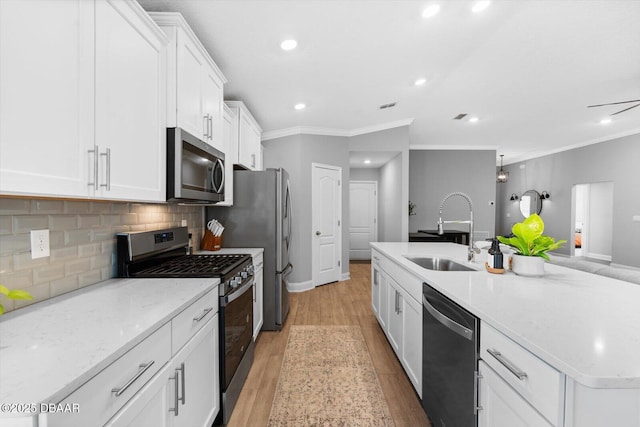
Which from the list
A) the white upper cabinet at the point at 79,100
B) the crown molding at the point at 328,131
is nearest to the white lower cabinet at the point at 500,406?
the white upper cabinet at the point at 79,100

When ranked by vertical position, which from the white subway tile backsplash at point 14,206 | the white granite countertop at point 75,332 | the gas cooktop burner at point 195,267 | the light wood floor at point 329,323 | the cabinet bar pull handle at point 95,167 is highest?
the cabinet bar pull handle at point 95,167

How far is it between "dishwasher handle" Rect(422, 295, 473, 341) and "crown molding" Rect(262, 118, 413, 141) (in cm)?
374

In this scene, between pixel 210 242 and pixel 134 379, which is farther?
pixel 210 242

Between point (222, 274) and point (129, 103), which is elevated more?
point (129, 103)

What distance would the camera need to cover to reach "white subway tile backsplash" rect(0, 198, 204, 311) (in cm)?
111

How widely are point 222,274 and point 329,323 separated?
1985mm

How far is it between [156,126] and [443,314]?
183cm

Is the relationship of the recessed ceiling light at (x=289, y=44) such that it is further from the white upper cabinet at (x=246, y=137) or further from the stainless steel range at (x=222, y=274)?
the stainless steel range at (x=222, y=274)

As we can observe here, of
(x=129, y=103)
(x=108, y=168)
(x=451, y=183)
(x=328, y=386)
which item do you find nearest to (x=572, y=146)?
(x=451, y=183)

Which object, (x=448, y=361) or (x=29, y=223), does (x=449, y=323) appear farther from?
(x=29, y=223)

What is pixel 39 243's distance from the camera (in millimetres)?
1219

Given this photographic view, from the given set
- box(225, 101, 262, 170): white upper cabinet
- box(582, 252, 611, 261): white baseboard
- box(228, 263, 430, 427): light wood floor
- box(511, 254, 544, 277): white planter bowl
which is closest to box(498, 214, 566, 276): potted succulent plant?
box(511, 254, 544, 277): white planter bowl

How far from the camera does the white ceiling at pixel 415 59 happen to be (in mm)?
2119

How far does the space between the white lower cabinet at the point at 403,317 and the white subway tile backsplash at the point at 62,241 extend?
6.13 feet
